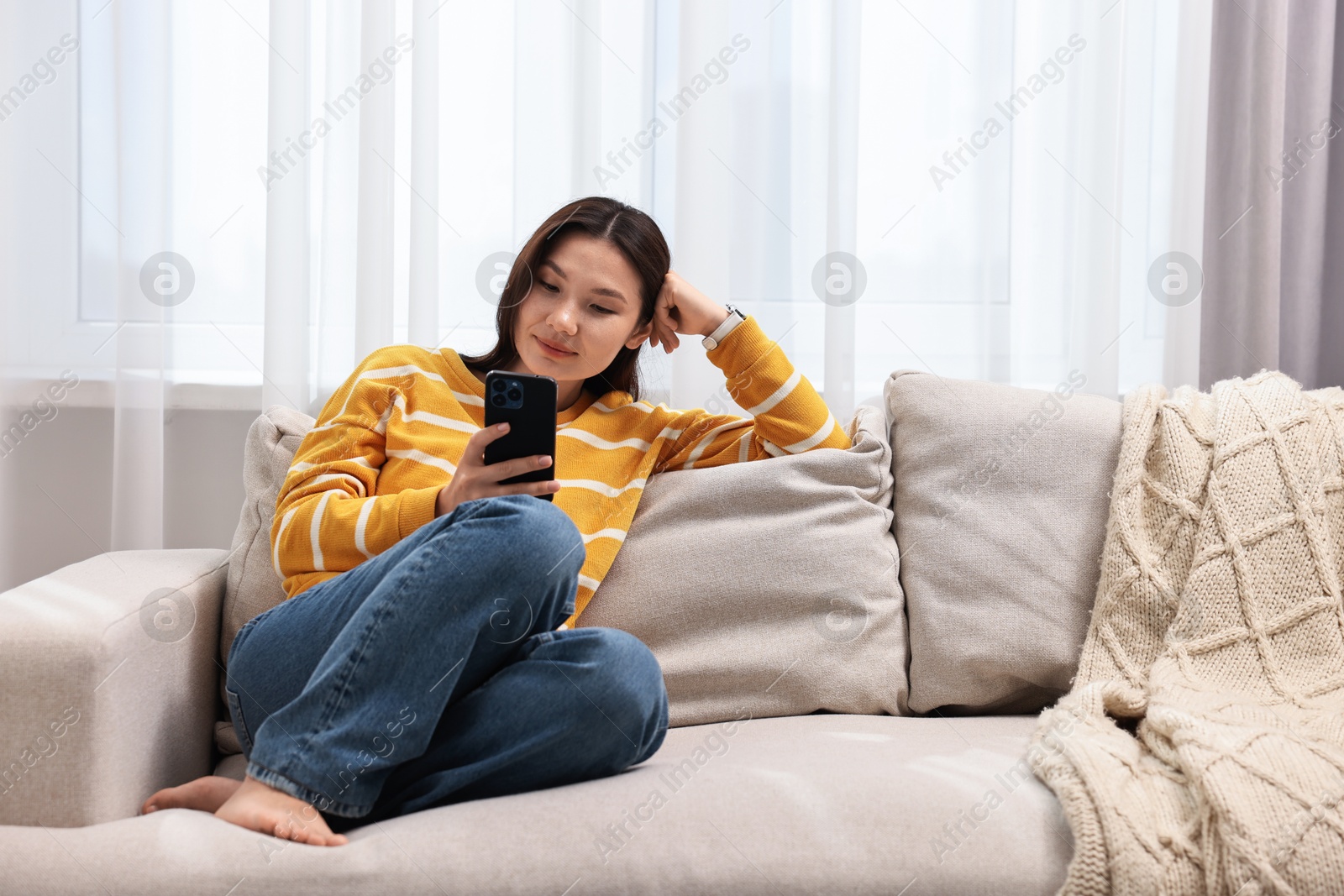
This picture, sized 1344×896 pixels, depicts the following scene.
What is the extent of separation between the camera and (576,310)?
125 centimetres

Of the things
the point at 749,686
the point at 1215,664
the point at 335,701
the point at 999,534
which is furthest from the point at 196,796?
the point at 1215,664

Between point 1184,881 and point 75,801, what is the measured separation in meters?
1.00

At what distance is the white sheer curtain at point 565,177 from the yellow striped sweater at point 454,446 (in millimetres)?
344

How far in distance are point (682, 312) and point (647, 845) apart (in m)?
0.75

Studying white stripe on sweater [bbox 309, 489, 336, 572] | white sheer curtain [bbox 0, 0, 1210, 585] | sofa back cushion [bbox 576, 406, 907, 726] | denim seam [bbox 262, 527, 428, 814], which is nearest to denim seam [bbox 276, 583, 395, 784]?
denim seam [bbox 262, 527, 428, 814]

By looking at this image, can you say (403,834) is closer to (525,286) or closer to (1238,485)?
(525,286)

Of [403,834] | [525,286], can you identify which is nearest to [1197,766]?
[403,834]

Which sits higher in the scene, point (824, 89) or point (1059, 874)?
point (824, 89)

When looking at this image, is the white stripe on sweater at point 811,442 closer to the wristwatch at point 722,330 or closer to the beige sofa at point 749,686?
the beige sofa at point 749,686

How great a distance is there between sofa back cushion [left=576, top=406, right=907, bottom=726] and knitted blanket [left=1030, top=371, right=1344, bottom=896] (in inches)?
9.8

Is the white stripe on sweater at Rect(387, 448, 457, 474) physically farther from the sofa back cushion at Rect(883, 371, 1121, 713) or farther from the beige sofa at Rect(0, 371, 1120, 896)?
the sofa back cushion at Rect(883, 371, 1121, 713)

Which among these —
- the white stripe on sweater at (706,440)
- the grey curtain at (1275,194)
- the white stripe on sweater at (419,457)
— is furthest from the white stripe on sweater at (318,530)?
the grey curtain at (1275,194)

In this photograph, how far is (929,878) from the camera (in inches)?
33.6

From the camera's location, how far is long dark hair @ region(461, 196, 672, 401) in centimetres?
129
